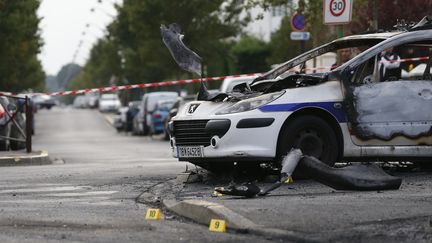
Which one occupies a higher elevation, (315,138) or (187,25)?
(187,25)

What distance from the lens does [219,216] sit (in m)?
7.42

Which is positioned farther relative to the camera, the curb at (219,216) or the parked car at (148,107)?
the parked car at (148,107)

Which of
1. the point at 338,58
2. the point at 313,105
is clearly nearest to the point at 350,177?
the point at 313,105

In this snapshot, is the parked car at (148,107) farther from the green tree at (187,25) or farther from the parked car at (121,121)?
the green tree at (187,25)

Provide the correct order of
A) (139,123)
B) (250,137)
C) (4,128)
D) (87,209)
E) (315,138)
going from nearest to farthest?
(87,209) → (250,137) → (315,138) → (4,128) → (139,123)

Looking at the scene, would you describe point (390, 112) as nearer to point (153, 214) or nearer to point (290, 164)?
point (290, 164)

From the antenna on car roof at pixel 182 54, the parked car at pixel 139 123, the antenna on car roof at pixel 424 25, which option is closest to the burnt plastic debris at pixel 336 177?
the antenna on car roof at pixel 424 25

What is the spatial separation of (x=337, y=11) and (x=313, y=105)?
16.5ft

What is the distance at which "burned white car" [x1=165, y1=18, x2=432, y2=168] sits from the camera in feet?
33.2

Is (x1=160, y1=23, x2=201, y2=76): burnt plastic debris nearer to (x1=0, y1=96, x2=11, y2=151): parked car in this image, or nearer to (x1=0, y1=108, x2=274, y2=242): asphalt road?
(x1=0, y1=108, x2=274, y2=242): asphalt road

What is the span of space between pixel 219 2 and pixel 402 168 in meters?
35.7

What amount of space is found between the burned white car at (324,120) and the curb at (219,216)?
1540 millimetres

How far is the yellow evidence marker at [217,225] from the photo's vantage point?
282 inches

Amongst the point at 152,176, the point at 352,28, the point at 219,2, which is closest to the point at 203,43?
the point at 219,2
